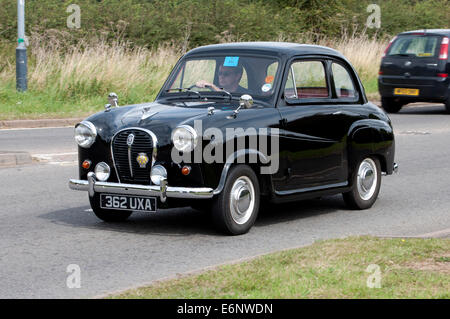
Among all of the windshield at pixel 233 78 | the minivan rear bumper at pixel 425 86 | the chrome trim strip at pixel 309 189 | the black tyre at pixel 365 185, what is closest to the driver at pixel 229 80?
the windshield at pixel 233 78

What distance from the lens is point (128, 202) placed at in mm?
8125

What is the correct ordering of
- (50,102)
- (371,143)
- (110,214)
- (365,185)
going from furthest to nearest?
(50,102), (365,185), (371,143), (110,214)

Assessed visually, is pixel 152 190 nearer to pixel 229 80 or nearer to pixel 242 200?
pixel 242 200

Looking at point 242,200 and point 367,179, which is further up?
point 242,200

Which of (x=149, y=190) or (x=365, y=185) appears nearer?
(x=149, y=190)

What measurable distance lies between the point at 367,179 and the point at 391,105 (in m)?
13.4

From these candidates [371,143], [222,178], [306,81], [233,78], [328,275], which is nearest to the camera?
[328,275]

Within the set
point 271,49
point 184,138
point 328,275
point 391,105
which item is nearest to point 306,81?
point 271,49

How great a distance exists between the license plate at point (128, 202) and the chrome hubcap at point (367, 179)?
2782 mm

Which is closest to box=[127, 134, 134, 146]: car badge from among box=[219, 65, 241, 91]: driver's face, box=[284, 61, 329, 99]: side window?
box=[219, 65, 241, 91]: driver's face

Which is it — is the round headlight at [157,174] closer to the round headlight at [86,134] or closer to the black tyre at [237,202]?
the black tyre at [237,202]

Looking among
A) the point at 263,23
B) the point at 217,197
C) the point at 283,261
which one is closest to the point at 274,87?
the point at 217,197

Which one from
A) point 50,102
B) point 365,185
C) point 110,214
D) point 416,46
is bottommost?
point 50,102

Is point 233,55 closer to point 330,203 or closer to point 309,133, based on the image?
point 309,133
